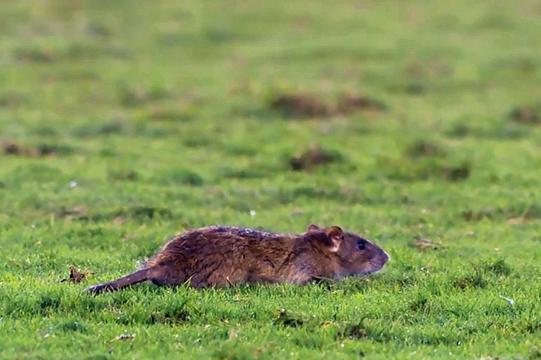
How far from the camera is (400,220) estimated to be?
16391 mm

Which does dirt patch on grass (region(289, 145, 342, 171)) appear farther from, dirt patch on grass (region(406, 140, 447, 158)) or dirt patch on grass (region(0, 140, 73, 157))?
dirt patch on grass (region(0, 140, 73, 157))

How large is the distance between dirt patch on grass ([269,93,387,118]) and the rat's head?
42.2ft

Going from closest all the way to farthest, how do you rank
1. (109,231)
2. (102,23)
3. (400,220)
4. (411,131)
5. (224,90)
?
(109,231), (400,220), (411,131), (224,90), (102,23)

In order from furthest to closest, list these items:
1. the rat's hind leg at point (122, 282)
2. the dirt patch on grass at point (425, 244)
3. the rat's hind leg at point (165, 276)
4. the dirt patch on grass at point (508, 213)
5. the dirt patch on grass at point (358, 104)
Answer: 1. the dirt patch on grass at point (358, 104)
2. the dirt patch on grass at point (508, 213)
3. the dirt patch on grass at point (425, 244)
4. the rat's hind leg at point (165, 276)
5. the rat's hind leg at point (122, 282)

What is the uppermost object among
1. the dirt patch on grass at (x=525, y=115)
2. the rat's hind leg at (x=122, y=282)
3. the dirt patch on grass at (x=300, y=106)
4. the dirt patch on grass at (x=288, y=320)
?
Answer: the rat's hind leg at (x=122, y=282)

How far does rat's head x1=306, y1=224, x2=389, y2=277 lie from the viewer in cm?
1225

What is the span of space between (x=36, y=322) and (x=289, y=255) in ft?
9.87

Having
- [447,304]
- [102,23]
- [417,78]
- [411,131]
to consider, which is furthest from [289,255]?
[102,23]

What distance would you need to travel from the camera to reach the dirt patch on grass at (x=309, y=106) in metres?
25.3

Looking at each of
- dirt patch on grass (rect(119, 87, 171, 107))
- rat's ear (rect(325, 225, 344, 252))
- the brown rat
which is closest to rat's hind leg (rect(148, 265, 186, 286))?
the brown rat

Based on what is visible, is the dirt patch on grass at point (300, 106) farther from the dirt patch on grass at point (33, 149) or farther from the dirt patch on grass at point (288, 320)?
the dirt patch on grass at point (288, 320)

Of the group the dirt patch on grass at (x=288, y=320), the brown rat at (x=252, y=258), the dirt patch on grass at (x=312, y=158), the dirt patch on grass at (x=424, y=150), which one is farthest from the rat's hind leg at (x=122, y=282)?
the dirt patch on grass at (x=424, y=150)

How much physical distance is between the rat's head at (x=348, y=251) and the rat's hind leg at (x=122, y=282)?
2195mm

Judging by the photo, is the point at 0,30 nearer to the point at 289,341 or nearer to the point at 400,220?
the point at 400,220
